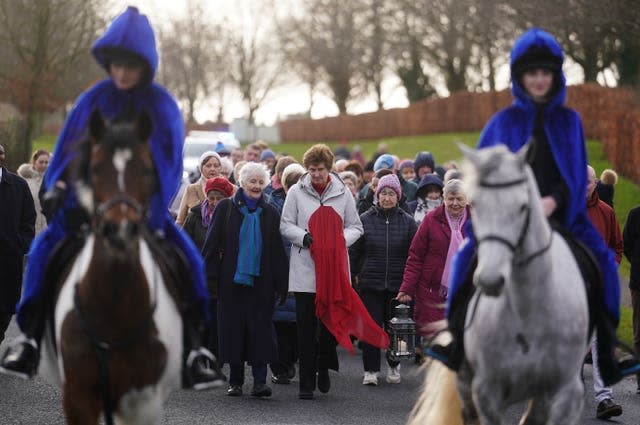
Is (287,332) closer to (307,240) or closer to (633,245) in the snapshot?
(307,240)

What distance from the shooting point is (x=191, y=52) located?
298 ft

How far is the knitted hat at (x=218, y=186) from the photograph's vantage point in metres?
13.9

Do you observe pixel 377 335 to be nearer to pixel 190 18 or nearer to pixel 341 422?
pixel 341 422

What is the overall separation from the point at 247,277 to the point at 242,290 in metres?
0.18

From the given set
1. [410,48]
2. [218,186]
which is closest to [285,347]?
[218,186]

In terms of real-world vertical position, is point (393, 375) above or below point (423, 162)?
below

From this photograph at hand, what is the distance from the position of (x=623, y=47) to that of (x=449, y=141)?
1070 centimetres

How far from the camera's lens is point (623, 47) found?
41.2 metres

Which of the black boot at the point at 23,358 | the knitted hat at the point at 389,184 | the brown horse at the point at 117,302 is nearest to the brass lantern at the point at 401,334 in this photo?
the knitted hat at the point at 389,184

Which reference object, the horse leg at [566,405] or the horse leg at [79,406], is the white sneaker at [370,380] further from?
the horse leg at [79,406]

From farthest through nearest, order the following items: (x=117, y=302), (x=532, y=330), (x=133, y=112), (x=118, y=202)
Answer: (x=133, y=112) → (x=532, y=330) → (x=117, y=302) → (x=118, y=202)

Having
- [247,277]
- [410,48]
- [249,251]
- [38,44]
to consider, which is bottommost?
[247,277]

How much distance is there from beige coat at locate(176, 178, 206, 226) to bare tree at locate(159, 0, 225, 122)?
75450 mm

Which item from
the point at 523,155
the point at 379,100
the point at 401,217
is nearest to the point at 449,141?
the point at 379,100
